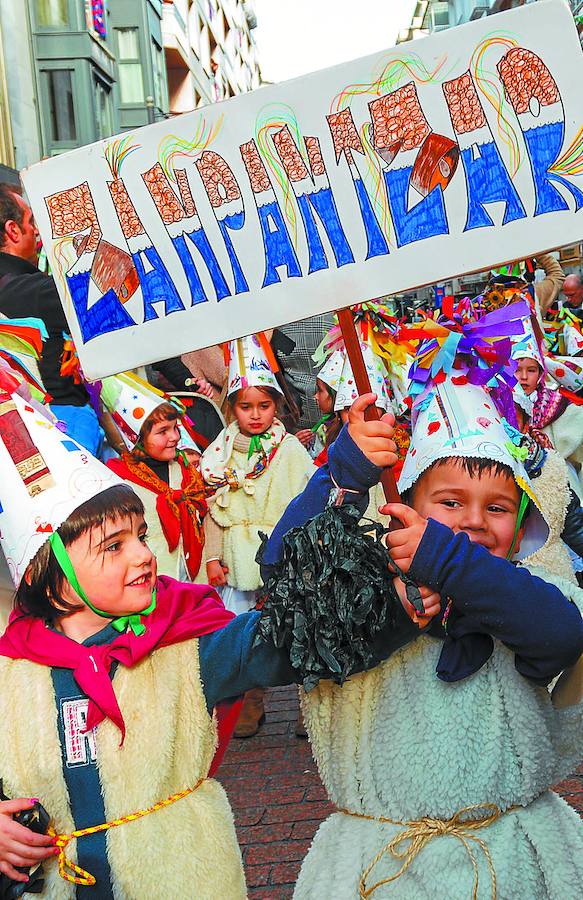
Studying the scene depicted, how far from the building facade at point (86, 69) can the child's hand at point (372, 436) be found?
12349 millimetres

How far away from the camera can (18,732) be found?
2.33m

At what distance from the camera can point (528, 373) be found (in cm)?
543

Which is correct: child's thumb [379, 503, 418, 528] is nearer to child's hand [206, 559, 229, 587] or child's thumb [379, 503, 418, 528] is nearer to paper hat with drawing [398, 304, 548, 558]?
paper hat with drawing [398, 304, 548, 558]

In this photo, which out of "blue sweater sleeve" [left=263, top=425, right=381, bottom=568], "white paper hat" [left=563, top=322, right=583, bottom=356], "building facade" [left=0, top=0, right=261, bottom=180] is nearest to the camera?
"blue sweater sleeve" [left=263, top=425, right=381, bottom=568]

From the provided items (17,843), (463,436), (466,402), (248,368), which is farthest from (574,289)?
(17,843)

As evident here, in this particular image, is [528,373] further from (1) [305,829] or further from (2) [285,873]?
(2) [285,873]

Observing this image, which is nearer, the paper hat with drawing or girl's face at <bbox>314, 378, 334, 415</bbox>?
the paper hat with drawing

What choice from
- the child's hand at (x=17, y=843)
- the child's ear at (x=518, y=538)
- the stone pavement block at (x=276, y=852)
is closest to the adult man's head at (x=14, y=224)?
the stone pavement block at (x=276, y=852)

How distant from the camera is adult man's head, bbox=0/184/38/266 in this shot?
446 cm

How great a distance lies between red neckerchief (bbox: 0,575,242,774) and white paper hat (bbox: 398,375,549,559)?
621 mm

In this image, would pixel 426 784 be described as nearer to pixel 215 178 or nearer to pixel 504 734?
pixel 504 734

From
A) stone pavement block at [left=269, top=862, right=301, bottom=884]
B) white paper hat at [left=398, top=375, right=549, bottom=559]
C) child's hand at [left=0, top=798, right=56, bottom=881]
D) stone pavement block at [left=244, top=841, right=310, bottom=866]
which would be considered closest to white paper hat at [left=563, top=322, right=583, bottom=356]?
stone pavement block at [left=244, top=841, right=310, bottom=866]

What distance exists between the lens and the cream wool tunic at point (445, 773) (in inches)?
84.9

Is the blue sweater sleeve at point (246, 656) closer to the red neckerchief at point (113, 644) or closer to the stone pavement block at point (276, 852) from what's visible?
the red neckerchief at point (113, 644)
